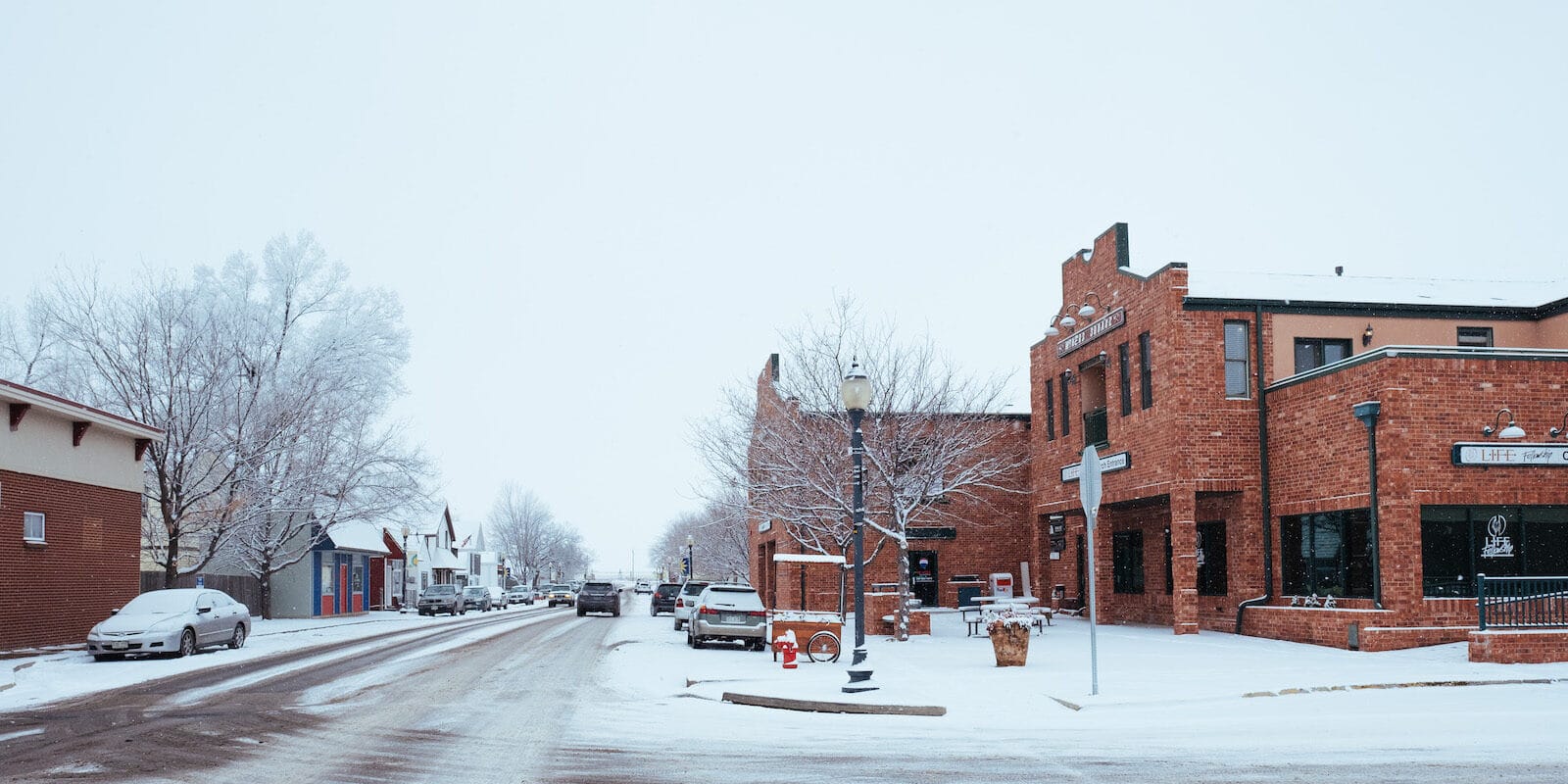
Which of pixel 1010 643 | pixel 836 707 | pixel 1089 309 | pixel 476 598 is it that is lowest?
pixel 476 598

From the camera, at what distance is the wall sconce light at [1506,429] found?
22.0 m

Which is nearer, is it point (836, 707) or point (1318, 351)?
point (836, 707)

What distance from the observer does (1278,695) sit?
1495cm

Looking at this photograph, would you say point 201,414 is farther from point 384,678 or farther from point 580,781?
point 580,781

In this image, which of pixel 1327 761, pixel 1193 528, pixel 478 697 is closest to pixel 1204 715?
pixel 1327 761

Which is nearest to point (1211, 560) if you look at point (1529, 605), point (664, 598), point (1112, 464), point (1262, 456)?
point (1112, 464)

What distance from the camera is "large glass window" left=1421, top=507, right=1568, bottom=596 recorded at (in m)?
22.5

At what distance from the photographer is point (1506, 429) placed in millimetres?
22141

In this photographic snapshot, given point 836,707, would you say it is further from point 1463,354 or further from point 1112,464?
point 1112,464

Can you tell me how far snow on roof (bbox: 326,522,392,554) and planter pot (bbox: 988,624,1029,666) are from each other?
3933 centimetres

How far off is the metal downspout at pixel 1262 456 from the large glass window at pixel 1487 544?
12.7 ft

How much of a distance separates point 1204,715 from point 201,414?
29933 millimetres

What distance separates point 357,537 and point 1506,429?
156ft

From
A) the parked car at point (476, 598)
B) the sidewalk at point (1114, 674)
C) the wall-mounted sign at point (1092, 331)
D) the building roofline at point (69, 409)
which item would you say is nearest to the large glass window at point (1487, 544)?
the sidewalk at point (1114, 674)
